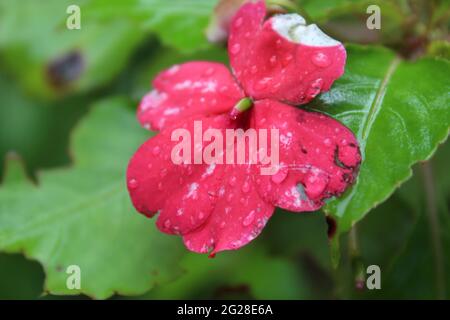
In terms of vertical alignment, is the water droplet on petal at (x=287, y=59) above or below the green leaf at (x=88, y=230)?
above

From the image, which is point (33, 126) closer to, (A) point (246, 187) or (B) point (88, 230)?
(B) point (88, 230)

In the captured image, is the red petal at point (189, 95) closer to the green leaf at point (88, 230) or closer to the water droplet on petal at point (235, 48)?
the water droplet on petal at point (235, 48)

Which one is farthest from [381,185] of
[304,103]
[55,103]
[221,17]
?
[55,103]

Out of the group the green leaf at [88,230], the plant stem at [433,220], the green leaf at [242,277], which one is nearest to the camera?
the green leaf at [88,230]

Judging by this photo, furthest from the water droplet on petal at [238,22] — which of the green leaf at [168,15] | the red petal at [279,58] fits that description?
the green leaf at [168,15]

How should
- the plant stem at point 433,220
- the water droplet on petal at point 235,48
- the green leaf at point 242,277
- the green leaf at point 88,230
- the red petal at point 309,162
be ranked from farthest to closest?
the green leaf at point 242,277 → the plant stem at point 433,220 → the green leaf at point 88,230 → the water droplet on petal at point 235,48 → the red petal at point 309,162

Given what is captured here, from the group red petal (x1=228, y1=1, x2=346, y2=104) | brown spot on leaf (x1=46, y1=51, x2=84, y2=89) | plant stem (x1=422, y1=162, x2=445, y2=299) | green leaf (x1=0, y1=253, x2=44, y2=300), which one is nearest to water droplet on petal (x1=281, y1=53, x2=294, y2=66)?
red petal (x1=228, y1=1, x2=346, y2=104)

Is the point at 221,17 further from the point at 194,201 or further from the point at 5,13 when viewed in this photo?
the point at 5,13

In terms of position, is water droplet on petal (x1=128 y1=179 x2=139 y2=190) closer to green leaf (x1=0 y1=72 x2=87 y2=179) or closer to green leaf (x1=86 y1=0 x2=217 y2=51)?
green leaf (x1=86 y1=0 x2=217 y2=51)
